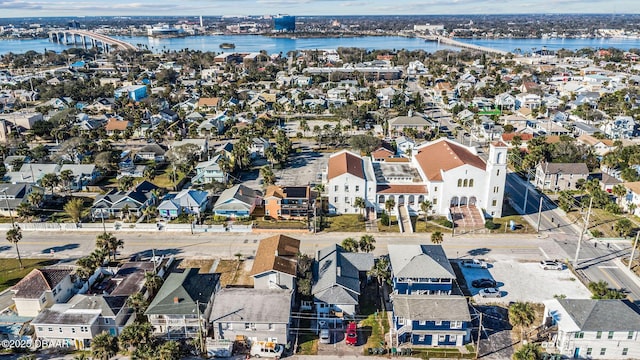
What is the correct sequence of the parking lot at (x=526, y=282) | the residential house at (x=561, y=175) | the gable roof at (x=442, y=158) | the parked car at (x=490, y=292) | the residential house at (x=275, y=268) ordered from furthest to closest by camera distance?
the residential house at (x=561, y=175) < the gable roof at (x=442, y=158) < the parking lot at (x=526, y=282) < the parked car at (x=490, y=292) < the residential house at (x=275, y=268)

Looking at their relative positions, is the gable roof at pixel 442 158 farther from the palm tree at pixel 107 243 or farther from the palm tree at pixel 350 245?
the palm tree at pixel 107 243

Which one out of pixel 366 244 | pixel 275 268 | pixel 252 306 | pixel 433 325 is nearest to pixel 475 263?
pixel 366 244

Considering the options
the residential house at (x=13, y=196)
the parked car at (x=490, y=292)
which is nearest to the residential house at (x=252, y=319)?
the parked car at (x=490, y=292)

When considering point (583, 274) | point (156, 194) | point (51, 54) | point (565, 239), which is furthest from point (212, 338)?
point (51, 54)

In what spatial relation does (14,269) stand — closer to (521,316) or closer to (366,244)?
(366,244)

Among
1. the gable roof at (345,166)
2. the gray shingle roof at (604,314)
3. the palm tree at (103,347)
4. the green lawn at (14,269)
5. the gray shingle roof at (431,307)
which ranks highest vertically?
the gable roof at (345,166)

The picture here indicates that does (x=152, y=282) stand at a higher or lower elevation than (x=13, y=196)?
lower
